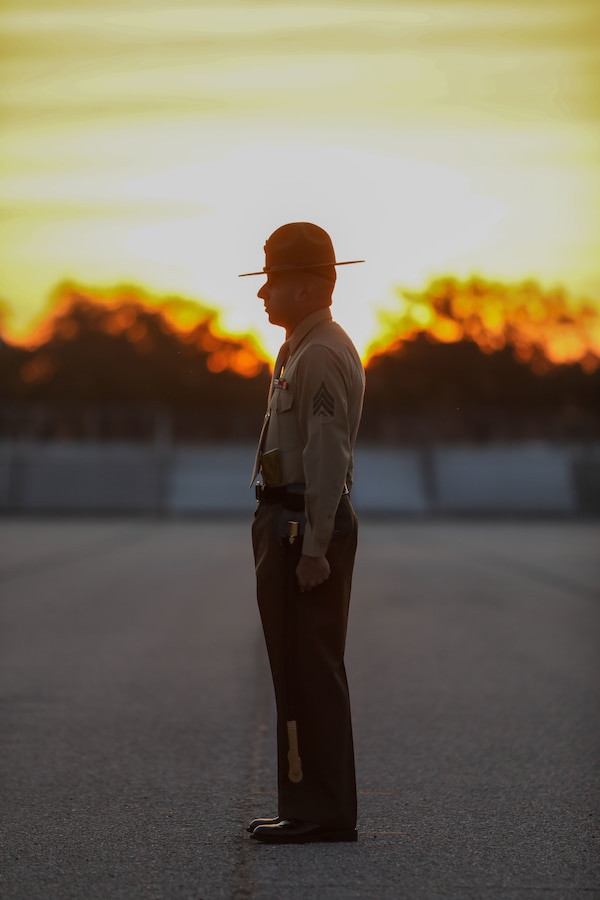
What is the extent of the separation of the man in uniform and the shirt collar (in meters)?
0.03

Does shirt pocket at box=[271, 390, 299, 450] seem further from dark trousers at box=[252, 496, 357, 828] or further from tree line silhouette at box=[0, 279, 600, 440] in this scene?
tree line silhouette at box=[0, 279, 600, 440]

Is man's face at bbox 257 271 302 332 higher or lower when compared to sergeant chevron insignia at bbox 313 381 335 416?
higher

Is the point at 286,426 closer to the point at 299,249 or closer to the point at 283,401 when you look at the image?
the point at 283,401

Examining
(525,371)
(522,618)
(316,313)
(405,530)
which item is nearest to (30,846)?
(316,313)

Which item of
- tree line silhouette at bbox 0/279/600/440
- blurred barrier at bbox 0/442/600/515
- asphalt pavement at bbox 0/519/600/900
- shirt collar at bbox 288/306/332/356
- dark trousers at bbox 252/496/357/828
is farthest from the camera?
tree line silhouette at bbox 0/279/600/440

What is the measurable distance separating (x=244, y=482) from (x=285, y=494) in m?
35.7

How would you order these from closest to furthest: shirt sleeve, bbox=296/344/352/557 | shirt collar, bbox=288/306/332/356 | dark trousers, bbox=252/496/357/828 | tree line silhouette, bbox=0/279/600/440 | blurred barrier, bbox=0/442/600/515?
shirt sleeve, bbox=296/344/352/557
dark trousers, bbox=252/496/357/828
shirt collar, bbox=288/306/332/356
blurred barrier, bbox=0/442/600/515
tree line silhouette, bbox=0/279/600/440

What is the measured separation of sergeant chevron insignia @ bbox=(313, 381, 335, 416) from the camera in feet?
13.1

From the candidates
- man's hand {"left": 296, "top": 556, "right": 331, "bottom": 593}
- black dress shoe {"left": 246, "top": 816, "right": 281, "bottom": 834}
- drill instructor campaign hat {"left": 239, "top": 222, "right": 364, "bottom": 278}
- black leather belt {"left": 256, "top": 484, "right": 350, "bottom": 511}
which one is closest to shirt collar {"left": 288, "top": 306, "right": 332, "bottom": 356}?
drill instructor campaign hat {"left": 239, "top": 222, "right": 364, "bottom": 278}

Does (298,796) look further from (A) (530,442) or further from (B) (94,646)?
(A) (530,442)

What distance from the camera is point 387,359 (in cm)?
8056

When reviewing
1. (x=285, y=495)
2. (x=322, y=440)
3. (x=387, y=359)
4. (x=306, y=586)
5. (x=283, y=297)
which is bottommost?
(x=306, y=586)

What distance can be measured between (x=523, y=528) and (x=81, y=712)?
23832mm

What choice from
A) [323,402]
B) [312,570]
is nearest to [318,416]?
[323,402]
